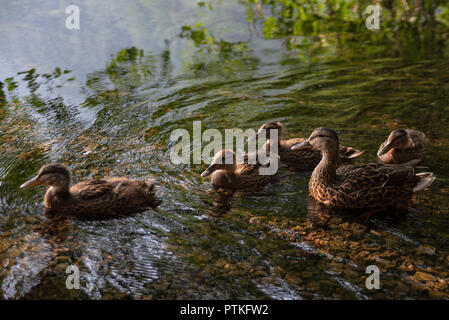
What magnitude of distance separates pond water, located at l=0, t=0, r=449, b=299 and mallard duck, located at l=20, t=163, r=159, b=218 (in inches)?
7.5

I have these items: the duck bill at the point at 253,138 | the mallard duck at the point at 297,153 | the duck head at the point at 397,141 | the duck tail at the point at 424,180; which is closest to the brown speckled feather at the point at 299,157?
the mallard duck at the point at 297,153

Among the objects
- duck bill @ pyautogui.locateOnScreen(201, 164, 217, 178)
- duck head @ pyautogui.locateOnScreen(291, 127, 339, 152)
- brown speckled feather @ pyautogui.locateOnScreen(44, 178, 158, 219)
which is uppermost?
duck head @ pyautogui.locateOnScreen(291, 127, 339, 152)

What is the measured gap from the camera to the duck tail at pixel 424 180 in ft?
18.8

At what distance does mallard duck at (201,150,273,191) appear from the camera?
6.37 metres

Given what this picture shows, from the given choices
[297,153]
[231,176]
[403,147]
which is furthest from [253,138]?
[403,147]

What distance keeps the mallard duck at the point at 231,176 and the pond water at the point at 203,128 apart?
0.24m

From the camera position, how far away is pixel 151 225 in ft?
17.5

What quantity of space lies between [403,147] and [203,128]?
10.3 ft

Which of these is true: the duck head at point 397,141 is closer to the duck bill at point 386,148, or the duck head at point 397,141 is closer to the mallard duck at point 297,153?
the duck bill at point 386,148

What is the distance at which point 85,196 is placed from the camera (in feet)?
18.3

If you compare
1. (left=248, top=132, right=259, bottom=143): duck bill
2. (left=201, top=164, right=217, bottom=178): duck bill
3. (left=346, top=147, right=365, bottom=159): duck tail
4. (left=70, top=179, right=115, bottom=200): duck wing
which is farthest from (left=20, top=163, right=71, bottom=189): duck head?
(left=346, top=147, right=365, bottom=159): duck tail

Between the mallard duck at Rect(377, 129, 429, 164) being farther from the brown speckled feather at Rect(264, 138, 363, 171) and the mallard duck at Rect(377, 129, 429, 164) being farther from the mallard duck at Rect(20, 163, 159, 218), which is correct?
the mallard duck at Rect(20, 163, 159, 218)

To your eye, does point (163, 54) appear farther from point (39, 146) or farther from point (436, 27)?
point (436, 27)
